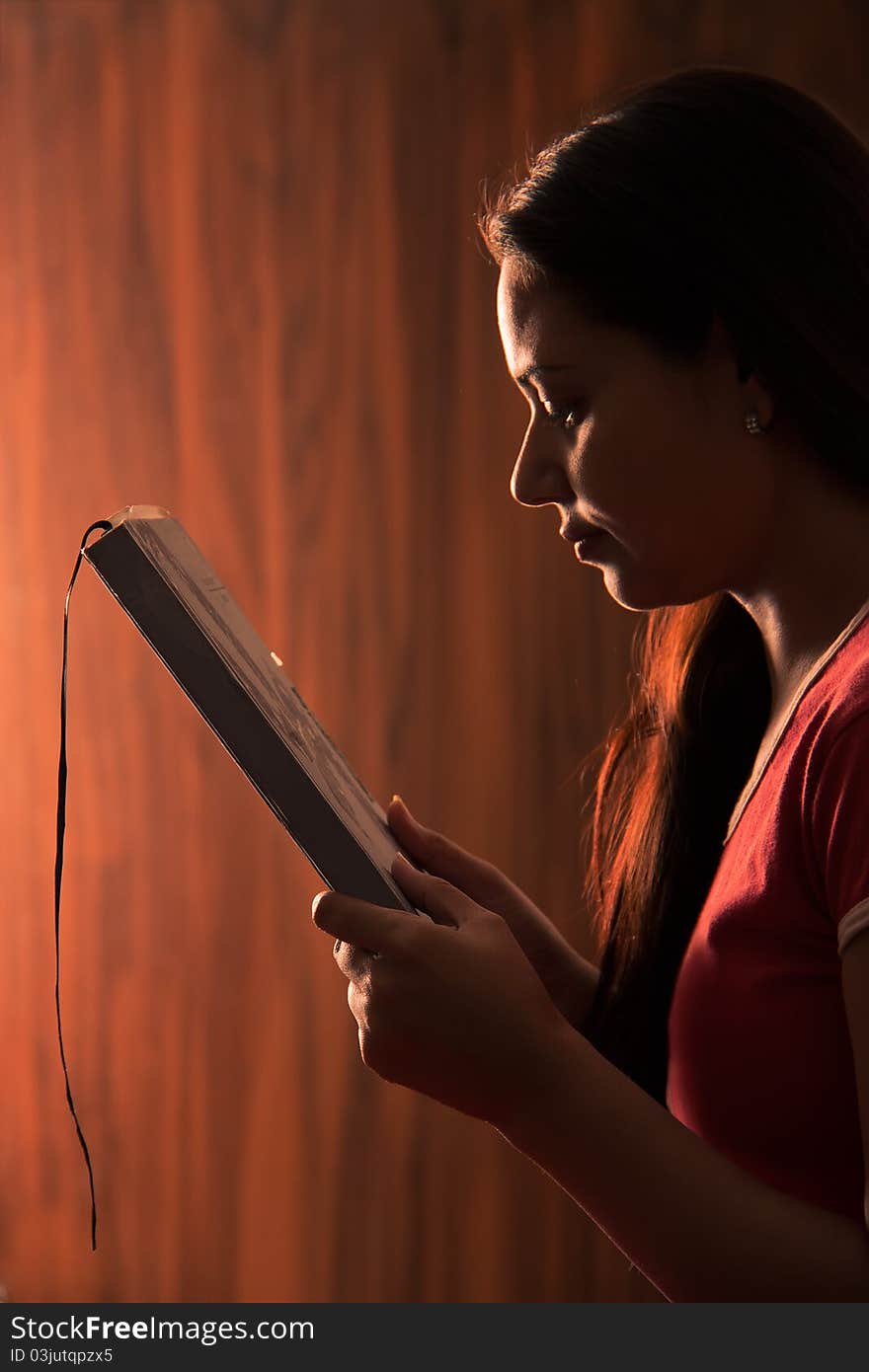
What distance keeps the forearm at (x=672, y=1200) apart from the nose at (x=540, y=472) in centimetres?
26

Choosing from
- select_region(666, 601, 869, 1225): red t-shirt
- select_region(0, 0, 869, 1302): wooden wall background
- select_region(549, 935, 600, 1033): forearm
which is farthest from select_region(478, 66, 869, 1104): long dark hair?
select_region(0, 0, 869, 1302): wooden wall background

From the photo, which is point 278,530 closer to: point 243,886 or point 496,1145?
point 243,886

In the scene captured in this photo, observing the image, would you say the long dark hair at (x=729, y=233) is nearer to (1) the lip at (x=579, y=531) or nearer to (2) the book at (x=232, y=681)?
(1) the lip at (x=579, y=531)

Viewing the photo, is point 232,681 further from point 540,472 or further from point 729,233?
point 729,233

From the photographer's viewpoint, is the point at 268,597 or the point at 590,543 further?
the point at 268,597

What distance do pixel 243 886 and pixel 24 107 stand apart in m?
0.99

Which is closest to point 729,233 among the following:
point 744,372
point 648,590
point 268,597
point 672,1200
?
point 744,372

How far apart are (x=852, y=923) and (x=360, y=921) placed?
21 cm

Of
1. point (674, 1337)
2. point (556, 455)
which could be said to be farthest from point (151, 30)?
point (674, 1337)

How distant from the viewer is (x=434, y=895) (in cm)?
58

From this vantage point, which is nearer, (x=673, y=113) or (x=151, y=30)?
(x=673, y=113)

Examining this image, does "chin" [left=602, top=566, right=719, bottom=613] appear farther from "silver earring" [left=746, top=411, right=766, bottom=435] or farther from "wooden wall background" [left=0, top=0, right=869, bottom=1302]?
"wooden wall background" [left=0, top=0, right=869, bottom=1302]

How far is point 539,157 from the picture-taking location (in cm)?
61

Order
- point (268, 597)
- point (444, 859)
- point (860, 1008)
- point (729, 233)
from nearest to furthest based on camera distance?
point (860, 1008) < point (729, 233) < point (444, 859) < point (268, 597)
